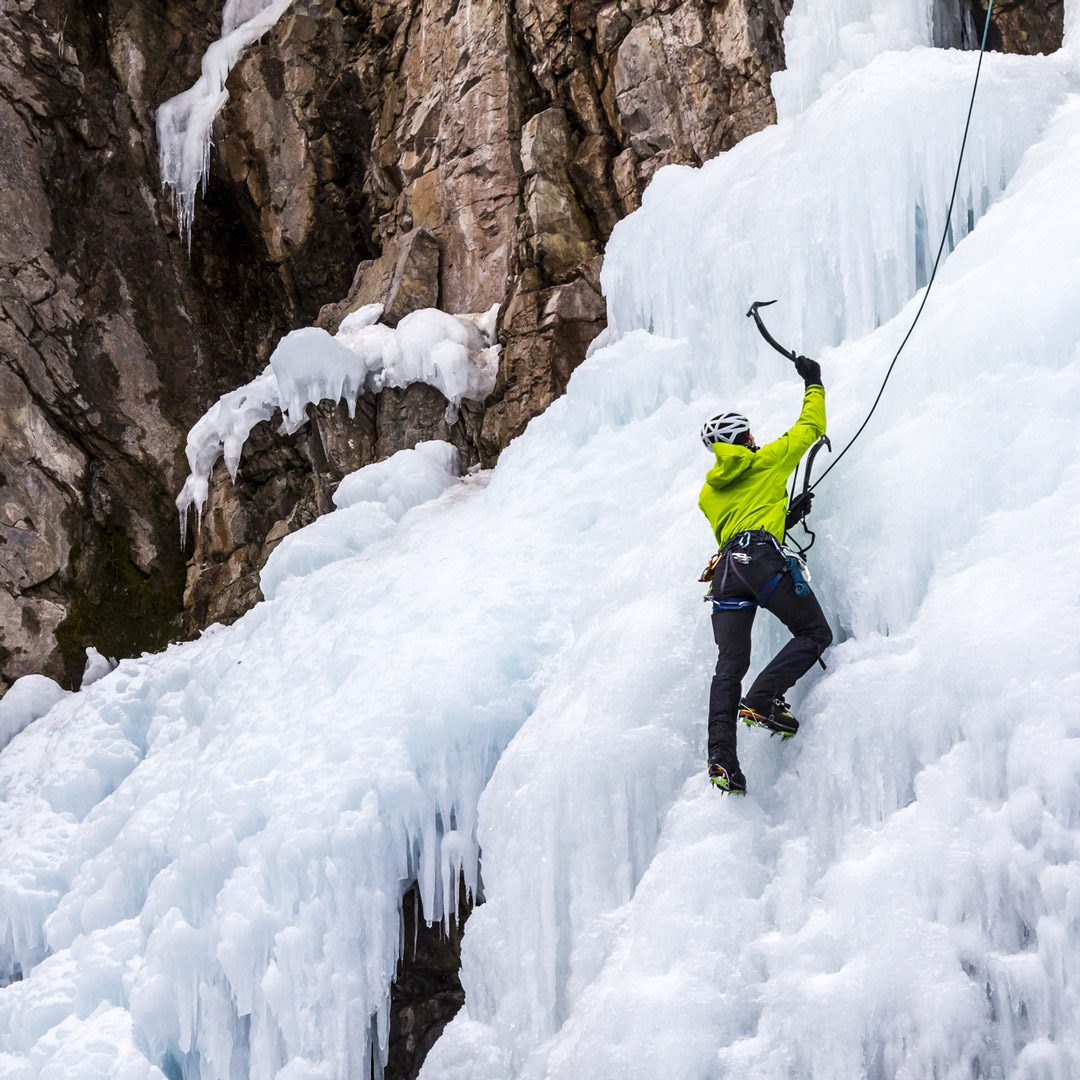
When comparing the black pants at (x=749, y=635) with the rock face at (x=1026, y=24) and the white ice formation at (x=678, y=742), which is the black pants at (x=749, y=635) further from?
the rock face at (x=1026, y=24)

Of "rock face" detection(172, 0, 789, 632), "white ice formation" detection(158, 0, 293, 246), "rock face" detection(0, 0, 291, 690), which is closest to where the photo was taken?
"rock face" detection(172, 0, 789, 632)

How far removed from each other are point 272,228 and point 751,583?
1030 centimetres

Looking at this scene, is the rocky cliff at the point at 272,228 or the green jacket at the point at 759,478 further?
the rocky cliff at the point at 272,228

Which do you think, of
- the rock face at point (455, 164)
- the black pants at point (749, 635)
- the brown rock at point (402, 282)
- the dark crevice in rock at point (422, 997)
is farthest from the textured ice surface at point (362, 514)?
the black pants at point (749, 635)

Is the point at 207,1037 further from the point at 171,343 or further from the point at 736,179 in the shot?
the point at 171,343

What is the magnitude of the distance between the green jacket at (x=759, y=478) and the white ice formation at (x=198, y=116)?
35.0ft

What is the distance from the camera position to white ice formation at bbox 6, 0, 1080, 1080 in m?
3.21

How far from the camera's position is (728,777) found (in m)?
3.66

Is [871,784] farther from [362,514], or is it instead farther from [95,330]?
[95,330]

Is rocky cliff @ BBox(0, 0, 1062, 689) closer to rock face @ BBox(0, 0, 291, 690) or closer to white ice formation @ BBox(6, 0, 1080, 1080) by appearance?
rock face @ BBox(0, 0, 291, 690)

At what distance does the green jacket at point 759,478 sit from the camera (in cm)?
405

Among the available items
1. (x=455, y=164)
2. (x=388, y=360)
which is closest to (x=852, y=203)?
(x=388, y=360)

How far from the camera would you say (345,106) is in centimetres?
1239

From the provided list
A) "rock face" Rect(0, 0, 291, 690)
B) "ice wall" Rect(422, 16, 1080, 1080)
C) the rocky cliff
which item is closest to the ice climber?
"ice wall" Rect(422, 16, 1080, 1080)
